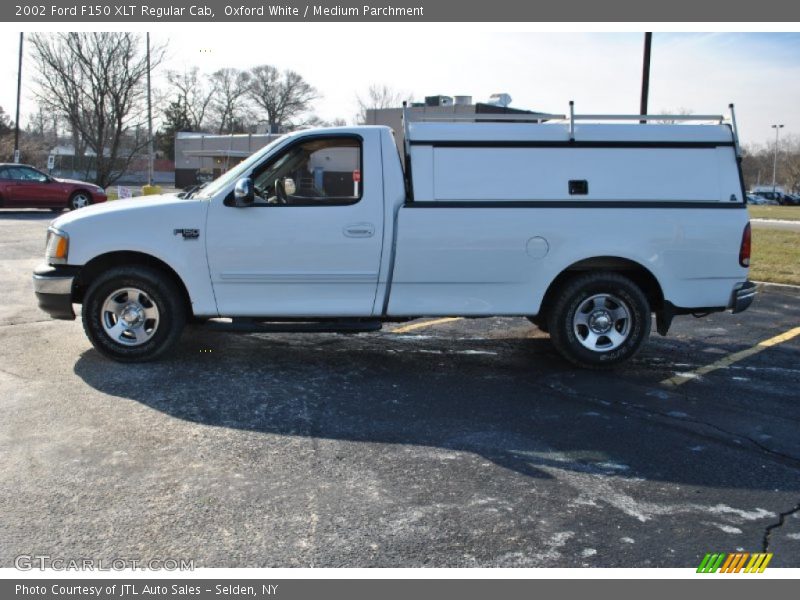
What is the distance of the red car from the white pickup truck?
58.3ft

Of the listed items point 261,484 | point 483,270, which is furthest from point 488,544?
point 483,270

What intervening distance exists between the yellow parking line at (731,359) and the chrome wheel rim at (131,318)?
445cm

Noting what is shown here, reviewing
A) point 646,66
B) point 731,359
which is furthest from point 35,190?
point 731,359

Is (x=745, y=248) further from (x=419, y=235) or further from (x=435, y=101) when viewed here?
(x=435, y=101)

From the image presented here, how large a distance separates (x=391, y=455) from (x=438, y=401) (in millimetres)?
1128

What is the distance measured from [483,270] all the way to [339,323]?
133cm

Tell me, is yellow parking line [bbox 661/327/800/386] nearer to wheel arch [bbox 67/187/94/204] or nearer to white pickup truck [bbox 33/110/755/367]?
white pickup truck [bbox 33/110/755/367]

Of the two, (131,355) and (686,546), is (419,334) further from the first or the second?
(686,546)

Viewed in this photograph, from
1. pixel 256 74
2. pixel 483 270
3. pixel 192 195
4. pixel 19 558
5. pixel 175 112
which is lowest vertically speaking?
pixel 19 558

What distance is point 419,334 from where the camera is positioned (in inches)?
302

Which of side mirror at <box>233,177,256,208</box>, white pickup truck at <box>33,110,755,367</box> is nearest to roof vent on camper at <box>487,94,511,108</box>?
white pickup truck at <box>33,110,755,367</box>

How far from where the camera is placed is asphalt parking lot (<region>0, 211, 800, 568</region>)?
131 inches

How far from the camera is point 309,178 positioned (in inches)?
242

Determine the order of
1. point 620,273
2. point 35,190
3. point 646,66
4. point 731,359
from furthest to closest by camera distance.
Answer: point 35,190, point 646,66, point 731,359, point 620,273
